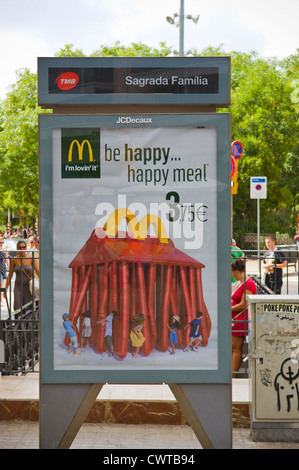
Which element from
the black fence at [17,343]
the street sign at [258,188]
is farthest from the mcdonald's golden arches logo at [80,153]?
the street sign at [258,188]

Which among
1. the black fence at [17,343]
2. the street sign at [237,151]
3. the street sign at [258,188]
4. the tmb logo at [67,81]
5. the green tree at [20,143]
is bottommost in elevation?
the black fence at [17,343]

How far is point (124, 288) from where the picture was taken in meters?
3.94

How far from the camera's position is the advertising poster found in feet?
12.8

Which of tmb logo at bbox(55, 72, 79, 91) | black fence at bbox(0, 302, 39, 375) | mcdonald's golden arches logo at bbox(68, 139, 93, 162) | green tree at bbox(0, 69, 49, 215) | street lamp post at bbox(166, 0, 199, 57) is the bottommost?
black fence at bbox(0, 302, 39, 375)

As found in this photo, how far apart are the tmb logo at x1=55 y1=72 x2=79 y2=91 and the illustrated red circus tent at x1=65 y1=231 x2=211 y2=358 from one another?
2.96ft

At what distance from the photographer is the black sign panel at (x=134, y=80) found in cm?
377

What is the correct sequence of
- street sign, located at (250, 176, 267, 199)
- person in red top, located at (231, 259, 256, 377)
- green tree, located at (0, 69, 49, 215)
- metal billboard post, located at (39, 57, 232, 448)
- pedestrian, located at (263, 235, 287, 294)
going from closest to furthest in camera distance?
metal billboard post, located at (39, 57, 232, 448), person in red top, located at (231, 259, 256, 377), pedestrian, located at (263, 235, 287, 294), street sign, located at (250, 176, 267, 199), green tree, located at (0, 69, 49, 215)

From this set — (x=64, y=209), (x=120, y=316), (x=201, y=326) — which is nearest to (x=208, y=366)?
(x=201, y=326)

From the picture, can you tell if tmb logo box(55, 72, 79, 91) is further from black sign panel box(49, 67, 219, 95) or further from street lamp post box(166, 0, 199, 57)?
street lamp post box(166, 0, 199, 57)

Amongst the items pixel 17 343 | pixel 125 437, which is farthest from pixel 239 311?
pixel 17 343

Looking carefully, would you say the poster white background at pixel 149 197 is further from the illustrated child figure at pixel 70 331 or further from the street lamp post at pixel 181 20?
the street lamp post at pixel 181 20

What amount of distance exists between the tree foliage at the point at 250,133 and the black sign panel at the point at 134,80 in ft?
100

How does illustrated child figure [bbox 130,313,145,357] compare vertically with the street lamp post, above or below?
below

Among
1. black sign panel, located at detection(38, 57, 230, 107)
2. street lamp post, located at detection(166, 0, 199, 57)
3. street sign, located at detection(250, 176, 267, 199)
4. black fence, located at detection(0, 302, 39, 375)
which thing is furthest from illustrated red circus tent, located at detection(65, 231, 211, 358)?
street lamp post, located at detection(166, 0, 199, 57)
